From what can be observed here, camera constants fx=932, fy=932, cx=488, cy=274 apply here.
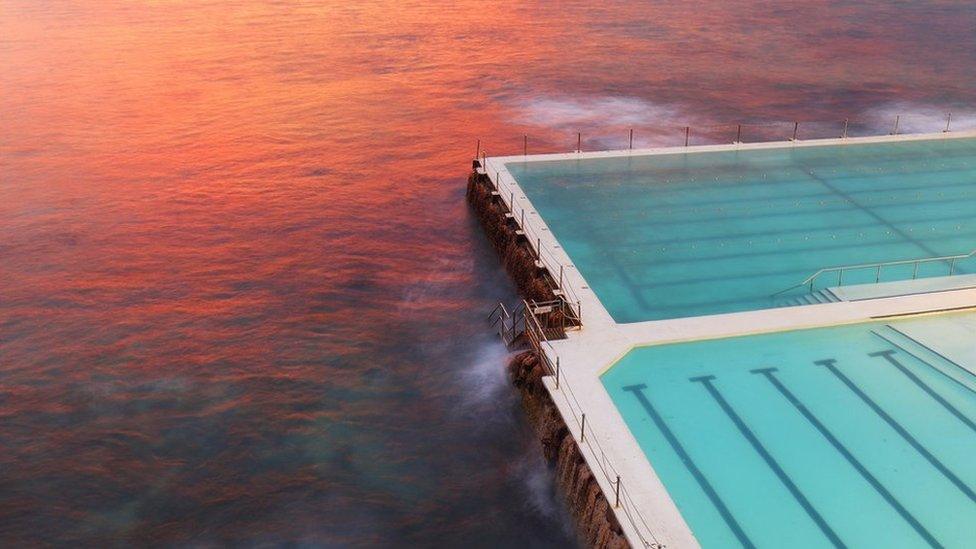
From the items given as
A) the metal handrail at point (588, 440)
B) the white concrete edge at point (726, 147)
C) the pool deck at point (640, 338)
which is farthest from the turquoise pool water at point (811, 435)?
the white concrete edge at point (726, 147)

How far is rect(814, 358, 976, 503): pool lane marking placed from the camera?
9.78m

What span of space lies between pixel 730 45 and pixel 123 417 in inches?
1055

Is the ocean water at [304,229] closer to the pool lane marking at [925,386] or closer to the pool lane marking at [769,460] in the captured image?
the pool lane marking at [769,460]

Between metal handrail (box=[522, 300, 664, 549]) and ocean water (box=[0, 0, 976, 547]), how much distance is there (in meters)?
1.15

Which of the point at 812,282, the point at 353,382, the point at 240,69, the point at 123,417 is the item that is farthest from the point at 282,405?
the point at 240,69

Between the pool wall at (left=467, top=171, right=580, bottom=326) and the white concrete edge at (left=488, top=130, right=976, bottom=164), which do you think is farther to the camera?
the white concrete edge at (left=488, top=130, right=976, bottom=164)

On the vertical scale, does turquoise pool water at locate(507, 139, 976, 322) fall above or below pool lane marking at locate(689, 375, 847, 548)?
above

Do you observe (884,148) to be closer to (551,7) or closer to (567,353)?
(567,353)

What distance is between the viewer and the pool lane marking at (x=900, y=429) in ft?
32.1

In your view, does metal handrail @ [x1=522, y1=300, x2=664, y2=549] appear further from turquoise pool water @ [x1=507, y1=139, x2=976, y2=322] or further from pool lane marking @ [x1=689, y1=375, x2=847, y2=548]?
pool lane marking @ [x1=689, y1=375, x2=847, y2=548]

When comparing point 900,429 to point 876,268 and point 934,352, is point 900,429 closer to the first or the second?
point 934,352

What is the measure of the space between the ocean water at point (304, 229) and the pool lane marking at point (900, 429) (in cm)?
391

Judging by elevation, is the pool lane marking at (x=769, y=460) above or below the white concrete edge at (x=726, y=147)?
below

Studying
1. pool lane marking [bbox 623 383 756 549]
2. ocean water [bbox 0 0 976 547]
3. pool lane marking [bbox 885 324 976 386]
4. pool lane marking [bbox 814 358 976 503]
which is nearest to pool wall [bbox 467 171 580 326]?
ocean water [bbox 0 0 976 547]
